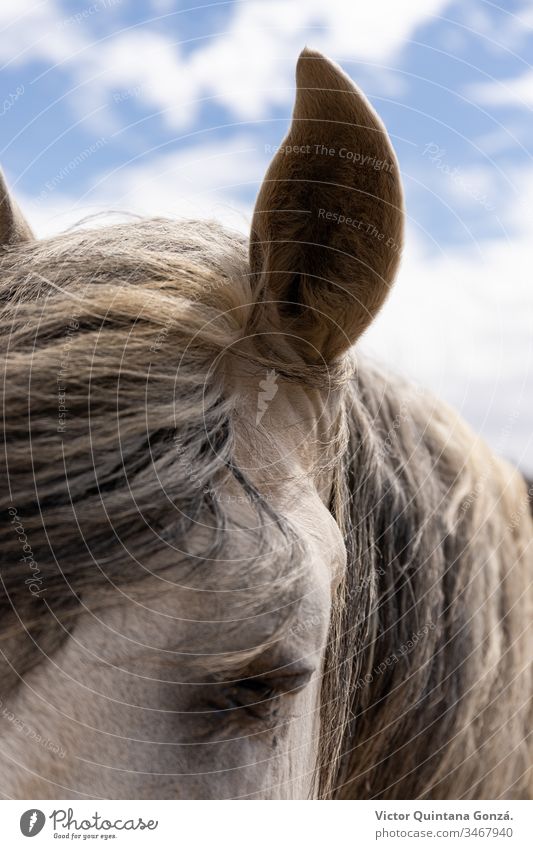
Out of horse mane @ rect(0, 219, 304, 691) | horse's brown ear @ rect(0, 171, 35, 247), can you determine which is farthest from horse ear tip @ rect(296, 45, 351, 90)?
horse's brown ear @ rect(0, 171, 35, 247)

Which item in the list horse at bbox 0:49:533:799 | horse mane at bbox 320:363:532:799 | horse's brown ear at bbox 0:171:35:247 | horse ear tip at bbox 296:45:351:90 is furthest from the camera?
horse mane at bbox 320:363:532:799

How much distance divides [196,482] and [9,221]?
740 mm

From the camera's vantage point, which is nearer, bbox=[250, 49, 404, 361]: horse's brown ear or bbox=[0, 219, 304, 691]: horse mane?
bbox=[0, 219, 304, 691]: horse mane

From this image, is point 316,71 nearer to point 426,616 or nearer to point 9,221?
point 9,221

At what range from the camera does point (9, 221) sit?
4.96 feet

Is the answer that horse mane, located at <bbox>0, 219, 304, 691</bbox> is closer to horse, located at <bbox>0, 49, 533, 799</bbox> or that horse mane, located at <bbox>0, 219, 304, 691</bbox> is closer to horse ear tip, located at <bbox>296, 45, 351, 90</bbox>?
horse, located at <bbox>0, 49, 533, 799</bbox>

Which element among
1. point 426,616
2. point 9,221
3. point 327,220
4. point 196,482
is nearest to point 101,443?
point 196,482

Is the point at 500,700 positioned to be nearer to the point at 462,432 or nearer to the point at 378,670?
the point at 378,670

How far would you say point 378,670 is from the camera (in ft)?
5.75

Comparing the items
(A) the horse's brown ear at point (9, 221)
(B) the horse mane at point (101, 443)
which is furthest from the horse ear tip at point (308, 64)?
(A) the horse's brown ear at point (9, 221)

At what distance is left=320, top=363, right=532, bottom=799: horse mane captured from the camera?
5.61 feet

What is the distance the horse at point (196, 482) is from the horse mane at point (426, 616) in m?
0.08

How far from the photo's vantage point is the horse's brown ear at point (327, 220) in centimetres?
113
